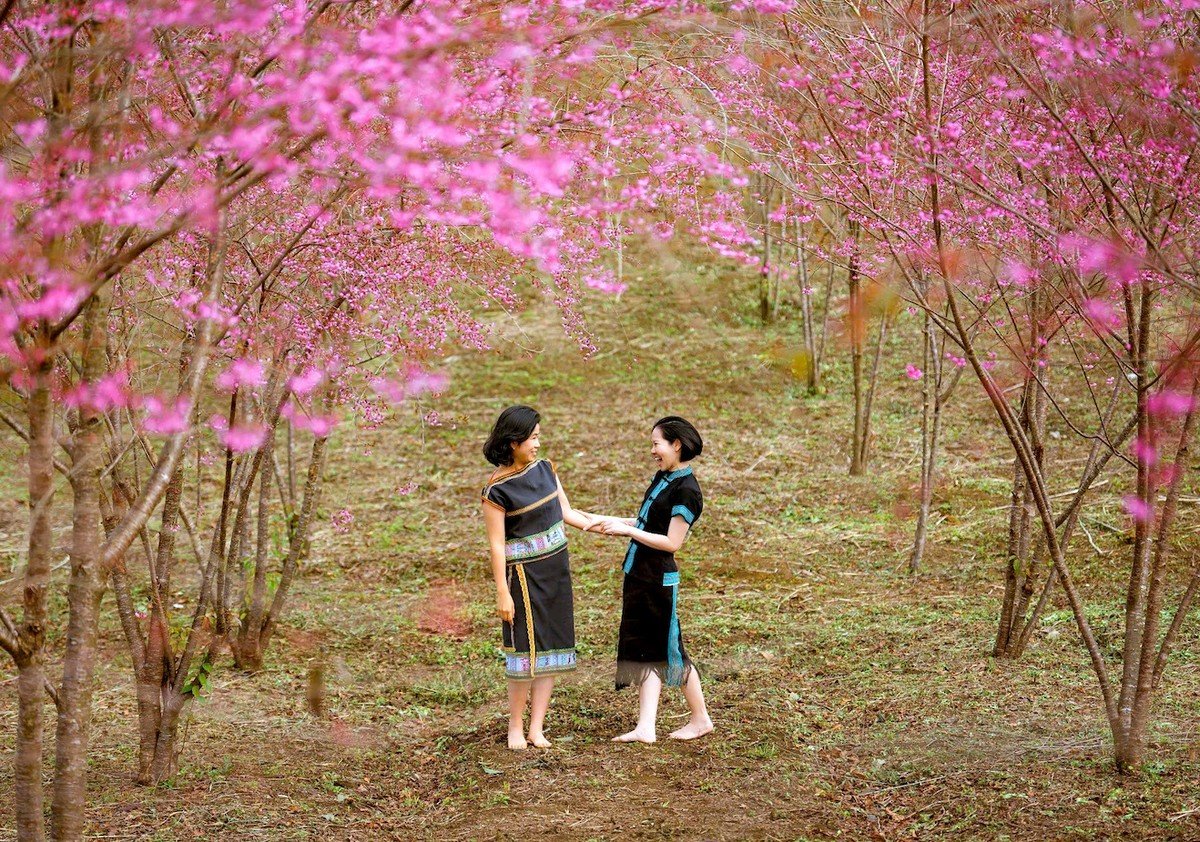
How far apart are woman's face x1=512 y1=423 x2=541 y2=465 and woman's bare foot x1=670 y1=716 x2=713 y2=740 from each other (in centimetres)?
137

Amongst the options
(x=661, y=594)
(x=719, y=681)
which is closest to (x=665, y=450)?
(x=661, y=594)

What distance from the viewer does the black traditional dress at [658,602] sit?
15.7 ft

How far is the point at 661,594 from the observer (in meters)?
4.82

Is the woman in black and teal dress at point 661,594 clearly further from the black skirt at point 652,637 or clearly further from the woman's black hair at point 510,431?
the woman's black hair at point 510,431

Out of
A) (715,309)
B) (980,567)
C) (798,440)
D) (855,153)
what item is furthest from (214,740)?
(715,309)

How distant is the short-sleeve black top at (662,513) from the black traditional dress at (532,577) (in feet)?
1.12

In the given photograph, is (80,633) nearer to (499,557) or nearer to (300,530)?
(499,557)

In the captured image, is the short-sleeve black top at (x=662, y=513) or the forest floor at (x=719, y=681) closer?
the forest floor at (x=719, y=681)

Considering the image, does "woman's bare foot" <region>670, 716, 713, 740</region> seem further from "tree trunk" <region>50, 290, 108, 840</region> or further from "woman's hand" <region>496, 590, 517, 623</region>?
"tree trunk" <region>50, 290, 108, 840</region>

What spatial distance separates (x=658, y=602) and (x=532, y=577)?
0.56m

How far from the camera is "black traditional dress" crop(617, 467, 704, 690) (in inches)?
189

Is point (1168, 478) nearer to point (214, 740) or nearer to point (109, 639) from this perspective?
point (214, 740)

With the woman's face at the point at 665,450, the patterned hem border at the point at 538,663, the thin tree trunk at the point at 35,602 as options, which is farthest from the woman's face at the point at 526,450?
the thin tree trunk at the point at 35,602

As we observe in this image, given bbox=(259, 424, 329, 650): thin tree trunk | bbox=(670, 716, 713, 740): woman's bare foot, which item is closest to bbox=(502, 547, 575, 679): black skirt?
bbox=(670, 716, 713, 740): woman's bare foot
